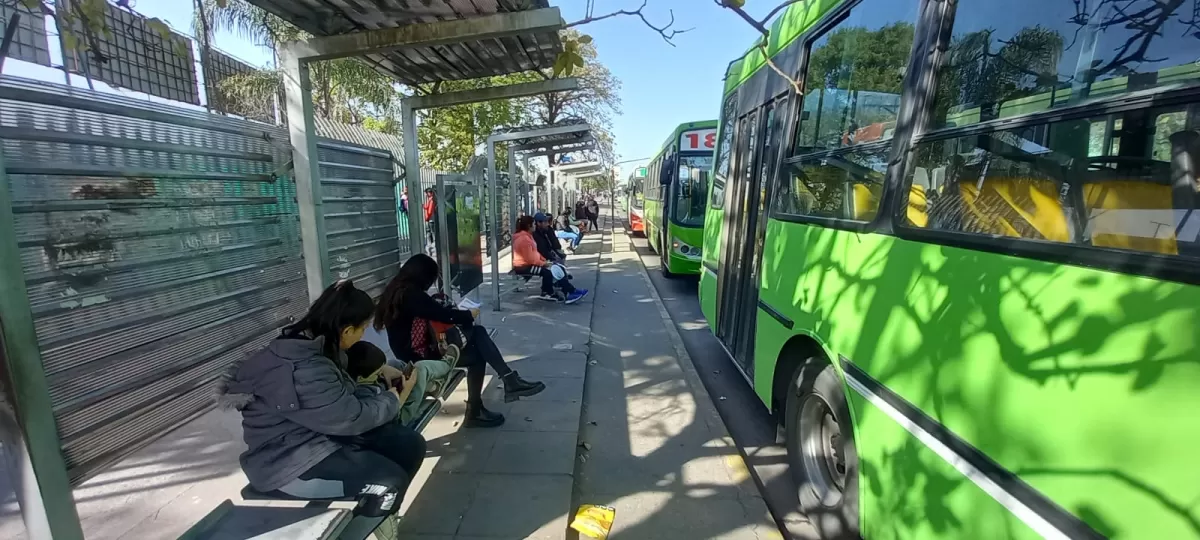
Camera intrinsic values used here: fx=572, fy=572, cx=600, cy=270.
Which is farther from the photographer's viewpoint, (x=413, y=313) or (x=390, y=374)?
(x=413, y=313)

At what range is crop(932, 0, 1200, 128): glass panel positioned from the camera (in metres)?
1.54

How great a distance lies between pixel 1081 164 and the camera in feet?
5.64

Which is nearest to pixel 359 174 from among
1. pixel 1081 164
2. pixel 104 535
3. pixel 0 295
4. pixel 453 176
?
pixel 453 176

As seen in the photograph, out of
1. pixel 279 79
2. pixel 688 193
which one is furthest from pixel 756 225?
pixel 279 79

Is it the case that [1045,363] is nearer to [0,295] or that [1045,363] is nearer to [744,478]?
[744,478]

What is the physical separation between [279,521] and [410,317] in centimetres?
171

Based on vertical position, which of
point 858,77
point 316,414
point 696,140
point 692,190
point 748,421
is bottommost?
point 748,421

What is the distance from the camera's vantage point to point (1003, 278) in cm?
175

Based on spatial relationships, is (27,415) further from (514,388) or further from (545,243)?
(545,243)

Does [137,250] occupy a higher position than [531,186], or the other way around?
[531,186]

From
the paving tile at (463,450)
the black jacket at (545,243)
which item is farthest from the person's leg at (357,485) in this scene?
the black jacket at (545,243)

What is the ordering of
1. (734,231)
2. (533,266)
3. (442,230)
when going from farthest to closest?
(533,266)
(442,230)
(734,231)

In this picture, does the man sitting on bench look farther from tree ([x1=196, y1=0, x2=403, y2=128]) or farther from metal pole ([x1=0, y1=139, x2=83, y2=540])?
tree ([x1=196, y1=0, x2=403, y2=128])

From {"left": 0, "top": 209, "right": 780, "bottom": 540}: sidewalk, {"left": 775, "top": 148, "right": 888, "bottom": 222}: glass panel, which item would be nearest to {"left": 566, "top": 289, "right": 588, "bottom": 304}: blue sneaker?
{"left": 0, "top": 209, "right": 780, "bottom": 540}: sidewalk
